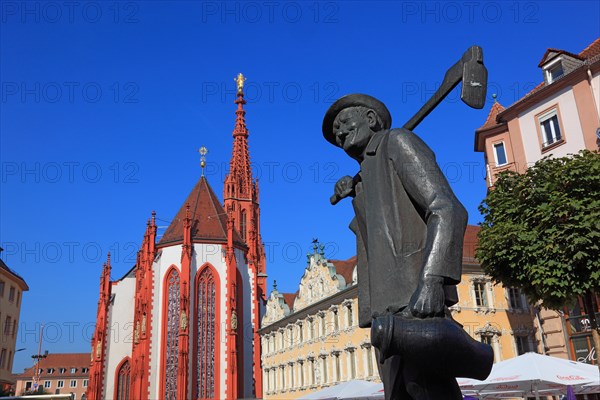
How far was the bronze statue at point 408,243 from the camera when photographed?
2.40m

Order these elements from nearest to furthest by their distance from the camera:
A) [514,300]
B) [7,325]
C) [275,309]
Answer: [514,300], [7,325], [275,309]

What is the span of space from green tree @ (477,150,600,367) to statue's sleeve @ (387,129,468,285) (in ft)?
40.9

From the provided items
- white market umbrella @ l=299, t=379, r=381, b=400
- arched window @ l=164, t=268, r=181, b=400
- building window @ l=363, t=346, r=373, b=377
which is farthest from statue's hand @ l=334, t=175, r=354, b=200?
arched window @ l=164, t=268, r=181, b=400

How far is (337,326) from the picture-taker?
31125 millimetres

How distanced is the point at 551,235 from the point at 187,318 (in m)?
33.8

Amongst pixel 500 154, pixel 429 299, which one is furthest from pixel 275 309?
pixel 429 299

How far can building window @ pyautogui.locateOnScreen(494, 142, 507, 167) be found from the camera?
25.8 metres

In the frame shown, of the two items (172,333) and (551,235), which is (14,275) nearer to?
(172,333)

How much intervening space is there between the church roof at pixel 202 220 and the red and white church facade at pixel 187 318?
106 millimetres

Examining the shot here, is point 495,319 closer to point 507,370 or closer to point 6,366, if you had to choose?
point 507,370

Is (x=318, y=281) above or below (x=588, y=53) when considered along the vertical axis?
below

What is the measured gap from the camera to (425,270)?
2521mm

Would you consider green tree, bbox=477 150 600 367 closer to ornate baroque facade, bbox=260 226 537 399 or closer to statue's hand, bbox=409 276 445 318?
ornate baroque facade, bbox=260 226 537 399

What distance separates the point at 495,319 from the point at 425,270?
82.8ft
